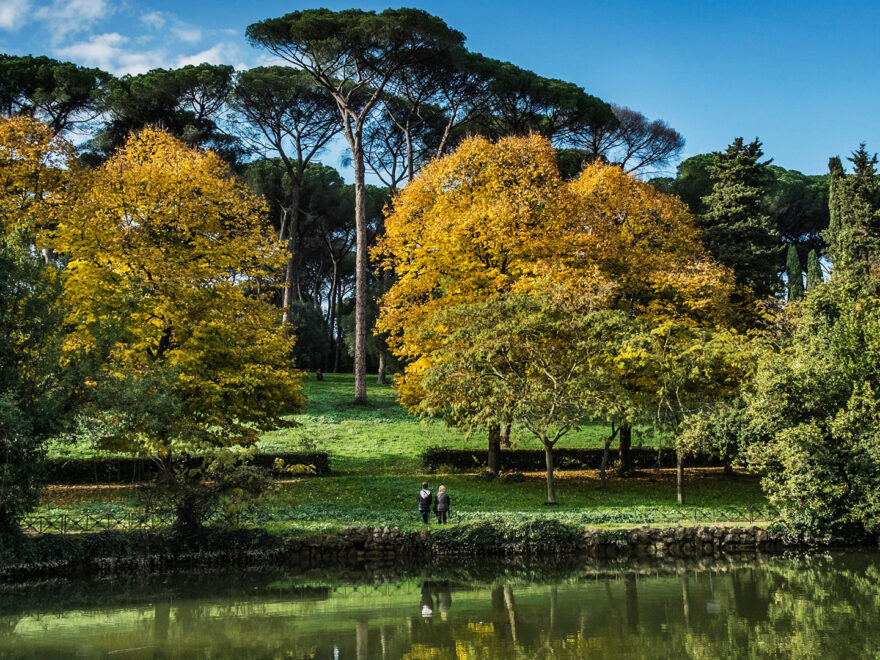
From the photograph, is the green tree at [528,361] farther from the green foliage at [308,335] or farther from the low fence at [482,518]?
the green foliage at [308,335]

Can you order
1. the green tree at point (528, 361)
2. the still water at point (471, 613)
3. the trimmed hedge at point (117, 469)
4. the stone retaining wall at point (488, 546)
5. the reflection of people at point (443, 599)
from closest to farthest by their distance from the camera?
the still water at point (471, 613), the reflection of people at point (443, 599), the stone retaining wall at point (488, 546), the green tree at point (528, 361), the trimmed hedge at point (117, 469)

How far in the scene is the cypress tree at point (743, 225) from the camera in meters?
34.4

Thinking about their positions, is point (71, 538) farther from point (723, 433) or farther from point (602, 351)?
point (723, 433)

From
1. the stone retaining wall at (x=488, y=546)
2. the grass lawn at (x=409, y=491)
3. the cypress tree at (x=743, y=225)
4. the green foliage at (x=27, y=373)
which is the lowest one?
the stone retaining wall at (x=488, y=546)

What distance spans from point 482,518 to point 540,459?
33.2ft

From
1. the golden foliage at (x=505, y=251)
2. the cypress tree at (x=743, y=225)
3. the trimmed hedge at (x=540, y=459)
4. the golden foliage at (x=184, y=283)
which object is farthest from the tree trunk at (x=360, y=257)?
the cypress tree at (x=743, y=225)

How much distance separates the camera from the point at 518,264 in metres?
24.7

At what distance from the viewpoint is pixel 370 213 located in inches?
2314

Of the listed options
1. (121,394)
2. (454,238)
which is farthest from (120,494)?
(454,238)

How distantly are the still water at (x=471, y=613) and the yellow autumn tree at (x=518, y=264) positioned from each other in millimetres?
7689

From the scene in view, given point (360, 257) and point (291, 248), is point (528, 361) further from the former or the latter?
point (291, 248)

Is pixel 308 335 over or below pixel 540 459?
over

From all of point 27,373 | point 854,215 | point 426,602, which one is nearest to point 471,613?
point 426,602

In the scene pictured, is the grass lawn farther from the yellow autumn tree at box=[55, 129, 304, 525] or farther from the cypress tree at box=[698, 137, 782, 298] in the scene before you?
the cypress tree at box=[698, 137, 782, 298]
